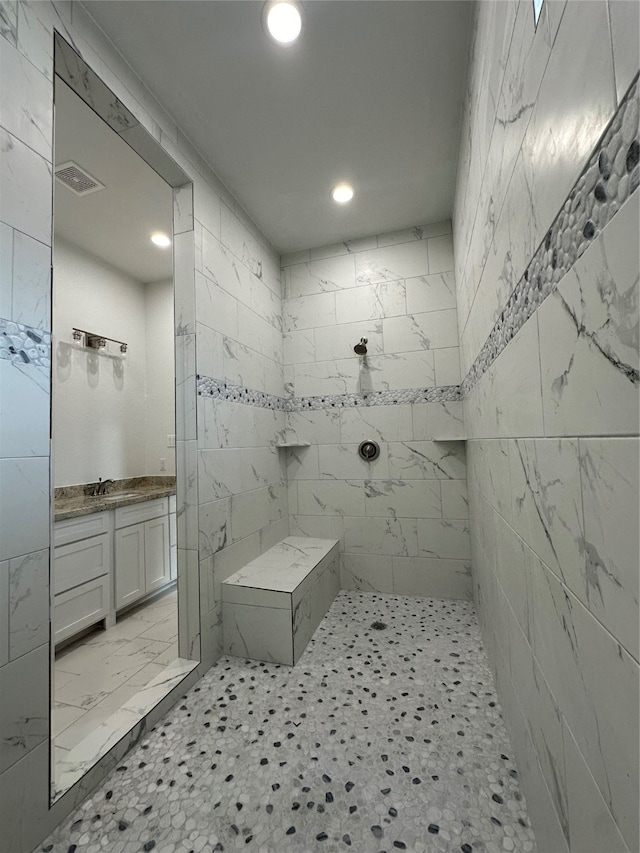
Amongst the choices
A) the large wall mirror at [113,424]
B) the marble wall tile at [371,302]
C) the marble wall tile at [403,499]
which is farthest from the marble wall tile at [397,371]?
the large wall mirror at [113,424]

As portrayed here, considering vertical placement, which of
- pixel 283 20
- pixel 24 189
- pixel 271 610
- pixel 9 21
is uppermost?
pixel 283 20

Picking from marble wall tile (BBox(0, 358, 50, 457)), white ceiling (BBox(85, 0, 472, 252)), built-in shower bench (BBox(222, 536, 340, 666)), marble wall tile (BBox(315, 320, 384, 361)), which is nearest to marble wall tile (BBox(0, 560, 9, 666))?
marble wall tile (BBox(0, 358, 50, 457))

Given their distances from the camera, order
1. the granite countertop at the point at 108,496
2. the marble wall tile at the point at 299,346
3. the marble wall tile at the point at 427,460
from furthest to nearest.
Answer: the marble wall tile at the point at 299,346, the marble wall tile at the point at 427,460, the granite countertop at the point at 108,496

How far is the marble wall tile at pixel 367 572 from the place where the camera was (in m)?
2.66

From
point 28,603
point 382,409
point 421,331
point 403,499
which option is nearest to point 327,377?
point 382,409

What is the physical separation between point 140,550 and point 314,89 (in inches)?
119

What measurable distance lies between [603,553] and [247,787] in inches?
53.9

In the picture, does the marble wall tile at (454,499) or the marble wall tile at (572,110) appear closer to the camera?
the marble wall tile at (572,110)

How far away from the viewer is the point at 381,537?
2.68 m

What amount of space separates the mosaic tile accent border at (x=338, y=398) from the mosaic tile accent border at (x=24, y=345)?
103 cm

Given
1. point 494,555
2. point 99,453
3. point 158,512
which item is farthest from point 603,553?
point 99,453

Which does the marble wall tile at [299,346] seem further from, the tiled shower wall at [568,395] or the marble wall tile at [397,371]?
the tiled shower wall at [568,395]

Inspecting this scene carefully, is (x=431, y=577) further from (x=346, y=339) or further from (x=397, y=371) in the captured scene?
(x=346, y=339)

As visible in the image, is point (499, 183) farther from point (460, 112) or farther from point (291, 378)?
point (291, 378)
